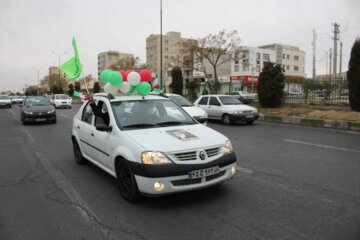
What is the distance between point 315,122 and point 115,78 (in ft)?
Result: 39.7

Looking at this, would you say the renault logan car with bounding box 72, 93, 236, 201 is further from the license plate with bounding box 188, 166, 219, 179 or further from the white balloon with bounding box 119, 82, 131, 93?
the white balloon with bounding box 119, 82, 131, 93

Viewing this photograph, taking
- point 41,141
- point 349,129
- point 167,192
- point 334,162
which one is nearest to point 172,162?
point 167,192

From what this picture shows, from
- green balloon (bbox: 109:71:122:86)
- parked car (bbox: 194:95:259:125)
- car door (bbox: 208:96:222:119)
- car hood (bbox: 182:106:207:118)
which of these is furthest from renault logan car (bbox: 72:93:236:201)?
car door (bbox: 208:96:222:119)

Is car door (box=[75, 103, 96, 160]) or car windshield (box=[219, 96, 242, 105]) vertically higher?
car windshield (box=[219, 96, 242, 105])

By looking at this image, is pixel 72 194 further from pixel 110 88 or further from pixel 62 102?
pixel 62 102

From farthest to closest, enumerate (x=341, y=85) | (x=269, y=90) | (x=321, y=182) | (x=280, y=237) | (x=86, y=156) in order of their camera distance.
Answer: (x=269, y=90)
(x=341, y=85)
(x=86, y=156)
(x=321, y=182)
(x=280, y=237)

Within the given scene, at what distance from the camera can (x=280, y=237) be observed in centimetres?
341

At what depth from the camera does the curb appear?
1341cm

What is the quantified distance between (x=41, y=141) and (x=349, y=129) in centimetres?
1231

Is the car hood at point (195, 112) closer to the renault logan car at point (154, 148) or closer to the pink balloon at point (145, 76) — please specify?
the pink balloon at point (145, 76)

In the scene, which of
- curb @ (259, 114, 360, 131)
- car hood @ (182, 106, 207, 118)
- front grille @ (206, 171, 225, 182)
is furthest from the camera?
curb @ (259, 114, 360, 131)

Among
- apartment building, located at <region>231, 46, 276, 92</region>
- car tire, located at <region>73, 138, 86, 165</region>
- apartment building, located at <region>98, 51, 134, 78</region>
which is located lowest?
car tire, located at <region>73, 138, 86, 165</region>

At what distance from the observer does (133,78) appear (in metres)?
5.89

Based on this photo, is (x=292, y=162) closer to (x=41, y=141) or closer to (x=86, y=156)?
(x=86, y=156)
